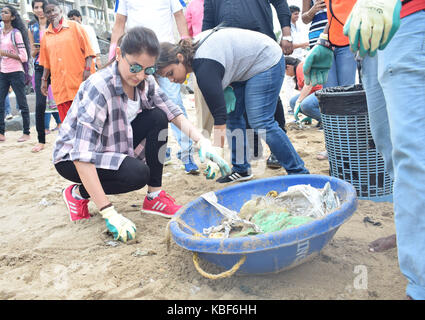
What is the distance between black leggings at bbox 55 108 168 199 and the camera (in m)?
2.02

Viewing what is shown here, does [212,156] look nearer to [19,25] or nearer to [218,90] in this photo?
[218,90]

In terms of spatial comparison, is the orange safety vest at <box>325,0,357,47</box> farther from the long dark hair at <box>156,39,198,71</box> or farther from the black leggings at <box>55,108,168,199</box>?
the black leggings at <box>55,108,168,199</box>

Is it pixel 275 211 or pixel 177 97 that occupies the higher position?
pixel 177 97

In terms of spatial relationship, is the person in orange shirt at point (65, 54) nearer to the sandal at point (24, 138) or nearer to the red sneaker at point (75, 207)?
the red sneaker at point (75, 207)

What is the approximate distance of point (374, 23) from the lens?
1.09m

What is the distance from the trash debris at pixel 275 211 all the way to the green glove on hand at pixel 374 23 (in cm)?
66

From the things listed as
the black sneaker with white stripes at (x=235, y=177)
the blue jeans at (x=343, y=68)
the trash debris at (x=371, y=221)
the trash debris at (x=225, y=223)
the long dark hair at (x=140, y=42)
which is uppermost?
the long dark hair at (x=140, y=42)

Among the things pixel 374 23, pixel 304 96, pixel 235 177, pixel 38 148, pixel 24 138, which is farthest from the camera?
pixel 24 138

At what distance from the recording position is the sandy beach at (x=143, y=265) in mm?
1392

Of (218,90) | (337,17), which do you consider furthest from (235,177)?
(337,17)

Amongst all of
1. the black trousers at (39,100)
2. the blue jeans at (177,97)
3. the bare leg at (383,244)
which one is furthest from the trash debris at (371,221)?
the black trousers at (39,100)

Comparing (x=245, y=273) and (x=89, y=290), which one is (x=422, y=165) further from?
(x=89, y=290)

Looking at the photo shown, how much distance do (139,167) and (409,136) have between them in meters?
1.34

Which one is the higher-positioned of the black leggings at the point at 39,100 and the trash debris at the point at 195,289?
the black leggings at the point at 39,100
